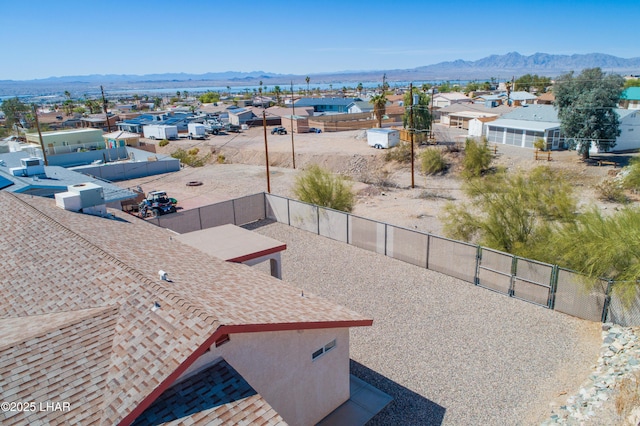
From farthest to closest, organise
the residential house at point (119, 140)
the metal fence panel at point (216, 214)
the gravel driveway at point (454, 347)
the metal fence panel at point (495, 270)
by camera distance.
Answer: the residential house at point (119, 140) → the metal fence panel at point (216, 214) → the metal fence panel at point (495, 270) → the gravel driveway at point (454, 347)

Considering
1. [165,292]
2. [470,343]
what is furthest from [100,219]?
[470,343]

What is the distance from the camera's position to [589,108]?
137ft

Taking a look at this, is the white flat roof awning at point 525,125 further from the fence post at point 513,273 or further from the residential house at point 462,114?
the fence post at point 513,273

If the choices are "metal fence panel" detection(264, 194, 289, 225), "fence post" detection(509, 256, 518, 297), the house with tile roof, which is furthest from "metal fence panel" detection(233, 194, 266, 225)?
"fence post" detection(509, 256, 518, 297)

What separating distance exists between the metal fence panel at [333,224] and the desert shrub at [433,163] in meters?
22.9

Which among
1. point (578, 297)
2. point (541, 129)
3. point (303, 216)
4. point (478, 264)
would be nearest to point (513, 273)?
point (478, 264)

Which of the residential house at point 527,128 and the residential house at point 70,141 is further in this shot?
the residential house at point 70,141

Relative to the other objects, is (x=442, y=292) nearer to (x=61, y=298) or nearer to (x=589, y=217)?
(x=589, y=217)

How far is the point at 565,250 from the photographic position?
16.6 metres

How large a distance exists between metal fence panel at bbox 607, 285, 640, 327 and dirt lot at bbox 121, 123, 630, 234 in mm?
12212


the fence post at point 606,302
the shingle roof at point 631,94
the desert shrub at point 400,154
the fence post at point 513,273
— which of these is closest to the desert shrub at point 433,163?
the desert shrub at point 400,154

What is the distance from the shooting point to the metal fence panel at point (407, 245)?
69.8ft

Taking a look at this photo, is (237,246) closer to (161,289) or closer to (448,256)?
(161,289)

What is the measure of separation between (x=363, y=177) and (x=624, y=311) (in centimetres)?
3348
